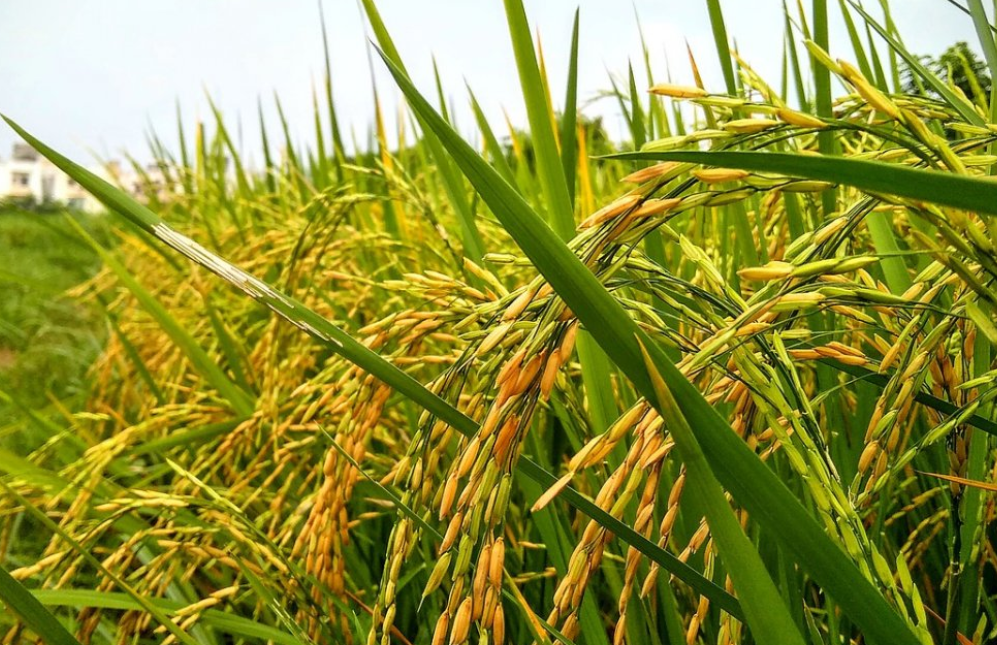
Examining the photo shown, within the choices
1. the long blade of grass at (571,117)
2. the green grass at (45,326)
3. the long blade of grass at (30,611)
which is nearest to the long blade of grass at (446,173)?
the long blade of grass at (571,117)

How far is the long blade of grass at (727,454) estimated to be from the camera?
47cm

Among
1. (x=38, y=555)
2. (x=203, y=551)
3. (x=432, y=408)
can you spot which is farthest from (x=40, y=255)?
(x=432, y=408)

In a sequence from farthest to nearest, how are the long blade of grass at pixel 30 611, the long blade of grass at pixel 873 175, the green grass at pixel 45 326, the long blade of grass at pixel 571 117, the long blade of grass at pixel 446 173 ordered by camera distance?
the green grass at pixel 45 326 → the long blade of grass at pixel 571 117 → the long blade of grass at pixel 446 173 → the long blade of grass at pixel 30 611 → the long blade of grass at pixel 873 175

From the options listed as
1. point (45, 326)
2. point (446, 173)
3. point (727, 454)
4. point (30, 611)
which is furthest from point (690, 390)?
point (45, 326)

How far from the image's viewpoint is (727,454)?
0.48 meters

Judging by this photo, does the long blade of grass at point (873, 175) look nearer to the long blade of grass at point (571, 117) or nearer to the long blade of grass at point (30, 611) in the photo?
the long blade of grass at point (30, 611)

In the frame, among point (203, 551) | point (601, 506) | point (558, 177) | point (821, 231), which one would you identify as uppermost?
point (558, 177)

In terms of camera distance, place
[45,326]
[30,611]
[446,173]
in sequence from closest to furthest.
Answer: [30,611] → [446,173] → [45,326]

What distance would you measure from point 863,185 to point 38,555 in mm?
2285

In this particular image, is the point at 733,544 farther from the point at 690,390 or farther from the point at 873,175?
the point at 873,175

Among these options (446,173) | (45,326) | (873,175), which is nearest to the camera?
(873,175)

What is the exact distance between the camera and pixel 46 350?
4.07 metres

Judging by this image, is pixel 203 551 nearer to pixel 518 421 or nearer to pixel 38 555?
pixel 518 421

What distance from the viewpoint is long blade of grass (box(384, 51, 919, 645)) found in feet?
1.53
